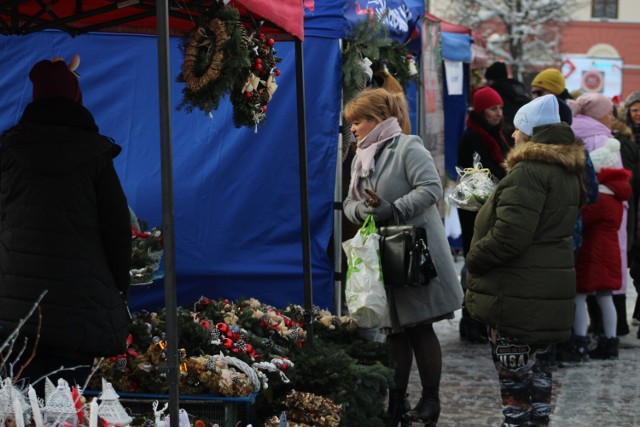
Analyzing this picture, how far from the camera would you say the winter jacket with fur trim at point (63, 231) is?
4207 millimetres

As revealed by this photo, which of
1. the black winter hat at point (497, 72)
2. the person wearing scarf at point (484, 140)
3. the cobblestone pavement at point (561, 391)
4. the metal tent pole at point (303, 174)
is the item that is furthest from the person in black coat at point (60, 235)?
the black winter hat at point (497, 72)

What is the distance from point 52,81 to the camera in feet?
14.3

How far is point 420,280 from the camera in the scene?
5852 millimetres

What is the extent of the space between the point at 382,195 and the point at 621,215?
3288mm

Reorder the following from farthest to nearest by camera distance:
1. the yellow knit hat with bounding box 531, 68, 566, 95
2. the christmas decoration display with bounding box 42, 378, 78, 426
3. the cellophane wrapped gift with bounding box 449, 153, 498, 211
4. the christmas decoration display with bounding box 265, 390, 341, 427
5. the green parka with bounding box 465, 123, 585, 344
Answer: the yellow knit hat with bounding box 531, 68, 566, 95, the cellophane wrapped gift with bounding box 449, 153, 498, 211, the green parka with bounding box 465, 123, 585, 344, the christmas decoration display with bounding box 265, 390, 341, 427, the christmas decoration display with bounding box 42, 378, 78, 426

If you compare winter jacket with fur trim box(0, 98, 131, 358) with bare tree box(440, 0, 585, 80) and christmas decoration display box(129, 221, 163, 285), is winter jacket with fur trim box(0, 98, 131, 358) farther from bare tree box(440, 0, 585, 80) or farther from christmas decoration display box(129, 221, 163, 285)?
bare tree box(440, 0, 585, 80)

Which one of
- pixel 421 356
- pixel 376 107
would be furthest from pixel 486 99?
pixel 421 356

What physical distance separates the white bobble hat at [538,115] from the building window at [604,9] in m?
51.1

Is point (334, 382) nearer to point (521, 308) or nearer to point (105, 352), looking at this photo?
point (521, 308)

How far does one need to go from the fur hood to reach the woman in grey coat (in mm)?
634

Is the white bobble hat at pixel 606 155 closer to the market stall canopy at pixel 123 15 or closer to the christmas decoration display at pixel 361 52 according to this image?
the christmas decoration display at pixel 361 52

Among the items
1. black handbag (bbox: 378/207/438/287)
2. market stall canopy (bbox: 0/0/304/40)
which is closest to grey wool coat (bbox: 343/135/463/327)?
black handbag (bbox: 378/207/438/287)

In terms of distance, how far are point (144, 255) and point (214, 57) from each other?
6.03ft

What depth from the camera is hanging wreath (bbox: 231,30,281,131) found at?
510 centimetres
